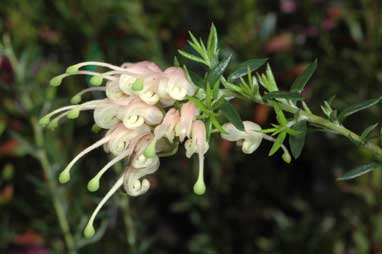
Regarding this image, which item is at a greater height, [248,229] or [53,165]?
[53,165]

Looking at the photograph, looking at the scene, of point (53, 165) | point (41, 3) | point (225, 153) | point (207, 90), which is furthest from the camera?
point (41, 3)

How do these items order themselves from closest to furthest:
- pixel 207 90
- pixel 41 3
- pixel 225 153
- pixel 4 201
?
pixel 207 90 → pixel 4 201 → pixel 225 153 → pixel 41 3

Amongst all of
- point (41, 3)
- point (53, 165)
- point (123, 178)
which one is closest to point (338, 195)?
point (53, 165)

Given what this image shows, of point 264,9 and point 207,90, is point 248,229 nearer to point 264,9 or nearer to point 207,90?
point 264,9

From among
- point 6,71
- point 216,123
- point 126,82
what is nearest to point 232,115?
point 216,123

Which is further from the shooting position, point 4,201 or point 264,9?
point 264,9

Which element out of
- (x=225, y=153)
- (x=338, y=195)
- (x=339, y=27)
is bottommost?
(x=338, y=195)

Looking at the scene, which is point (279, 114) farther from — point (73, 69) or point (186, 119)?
point (73, 69)
